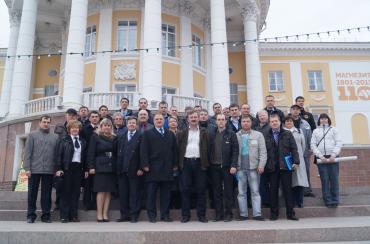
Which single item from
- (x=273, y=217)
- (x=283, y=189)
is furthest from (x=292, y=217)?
(x=283, y=189)

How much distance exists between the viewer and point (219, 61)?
1923cm

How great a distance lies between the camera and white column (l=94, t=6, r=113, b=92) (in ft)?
68.8

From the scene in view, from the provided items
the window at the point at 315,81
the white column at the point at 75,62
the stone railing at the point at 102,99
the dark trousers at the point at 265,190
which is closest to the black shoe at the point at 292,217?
the dark trousers at the point at 265,190

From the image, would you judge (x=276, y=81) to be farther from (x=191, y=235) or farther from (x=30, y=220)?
(x=191, y=235)

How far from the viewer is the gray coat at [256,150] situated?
7.18 metres

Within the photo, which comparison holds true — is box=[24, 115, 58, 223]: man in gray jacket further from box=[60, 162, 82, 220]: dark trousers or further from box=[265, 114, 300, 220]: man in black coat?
box=[265, 114, 300, 220]: man in black coat

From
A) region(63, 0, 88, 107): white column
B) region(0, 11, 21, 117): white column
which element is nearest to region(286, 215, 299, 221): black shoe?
region(63, 0, 88, 107): white column

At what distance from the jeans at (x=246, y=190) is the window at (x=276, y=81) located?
24243 millimetres

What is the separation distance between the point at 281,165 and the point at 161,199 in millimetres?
2341

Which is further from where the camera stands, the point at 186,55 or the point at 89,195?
the point at 186,55

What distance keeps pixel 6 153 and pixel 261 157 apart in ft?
49.1

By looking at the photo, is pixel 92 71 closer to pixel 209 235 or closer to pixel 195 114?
pixel 195 114

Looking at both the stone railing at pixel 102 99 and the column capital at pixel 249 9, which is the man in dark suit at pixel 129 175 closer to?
the stone railing at pixel 102 99

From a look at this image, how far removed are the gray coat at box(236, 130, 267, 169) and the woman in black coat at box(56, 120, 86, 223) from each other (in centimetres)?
312
